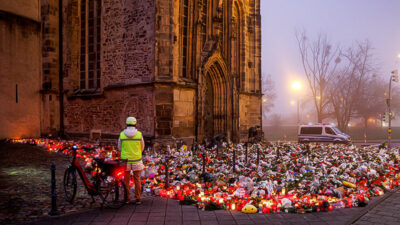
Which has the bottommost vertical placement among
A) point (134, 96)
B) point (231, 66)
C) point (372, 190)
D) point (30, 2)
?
point (372, 190)

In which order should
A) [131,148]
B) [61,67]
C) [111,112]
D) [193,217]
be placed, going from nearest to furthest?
[193,217] < [131,148] < [111,112] < [61,67]

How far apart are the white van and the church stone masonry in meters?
3.27

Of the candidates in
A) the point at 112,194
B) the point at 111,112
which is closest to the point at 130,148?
the point at 112,194

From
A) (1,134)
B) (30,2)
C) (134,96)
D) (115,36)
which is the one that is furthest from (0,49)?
(134,96)

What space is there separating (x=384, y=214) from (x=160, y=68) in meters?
10.2

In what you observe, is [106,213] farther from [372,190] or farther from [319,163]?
[319,163]

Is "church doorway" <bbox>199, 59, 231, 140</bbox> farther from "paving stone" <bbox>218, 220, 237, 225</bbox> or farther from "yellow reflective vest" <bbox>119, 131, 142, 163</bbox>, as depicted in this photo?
"paving stone" <bbox>218, 220, 237, 225</bbox>

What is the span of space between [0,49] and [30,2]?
3402mm

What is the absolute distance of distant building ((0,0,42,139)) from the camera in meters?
16.5

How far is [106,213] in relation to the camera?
5605mm

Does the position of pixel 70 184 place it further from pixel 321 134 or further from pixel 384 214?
pixel 321 134

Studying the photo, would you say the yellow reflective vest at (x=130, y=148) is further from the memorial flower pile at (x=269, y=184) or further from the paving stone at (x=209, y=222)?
the paving stone at (x=209, y=222)

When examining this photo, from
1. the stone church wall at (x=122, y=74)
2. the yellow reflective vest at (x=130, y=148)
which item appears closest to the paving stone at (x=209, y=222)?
the yellow reflective vest at (x=130, y=148)

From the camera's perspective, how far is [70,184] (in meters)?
6.27
